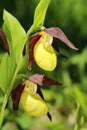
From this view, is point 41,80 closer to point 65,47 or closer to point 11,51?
point 11,51

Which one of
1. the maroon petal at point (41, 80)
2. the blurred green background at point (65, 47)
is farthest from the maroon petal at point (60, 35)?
the blurred green background at point (65, 47)

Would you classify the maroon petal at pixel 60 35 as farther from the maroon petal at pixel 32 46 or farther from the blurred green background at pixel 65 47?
the blurred green background at pixel 65 47

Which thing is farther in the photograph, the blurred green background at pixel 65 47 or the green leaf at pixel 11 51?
the blurred green background at pixel 65 47

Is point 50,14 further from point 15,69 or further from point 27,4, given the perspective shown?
point 15,69

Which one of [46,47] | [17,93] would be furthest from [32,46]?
[17,93]

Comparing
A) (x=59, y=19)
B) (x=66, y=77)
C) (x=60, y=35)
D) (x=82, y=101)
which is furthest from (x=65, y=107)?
(x=60, y=35)
